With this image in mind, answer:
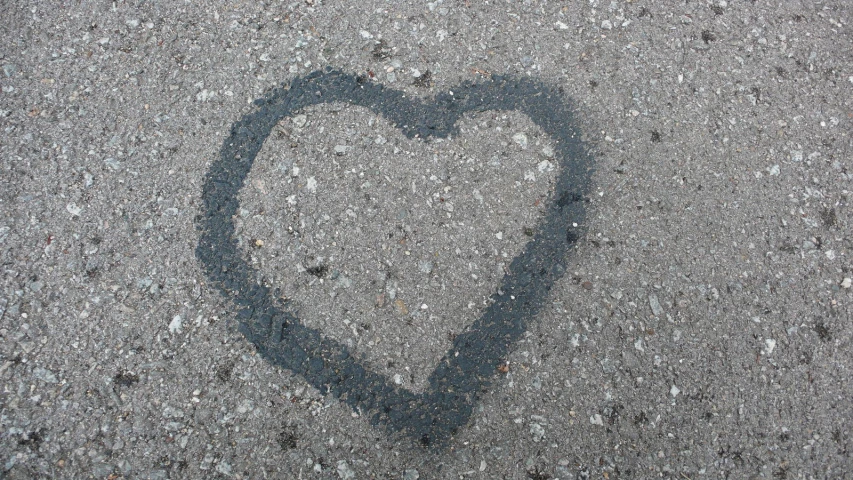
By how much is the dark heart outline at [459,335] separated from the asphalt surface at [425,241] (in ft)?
0.04

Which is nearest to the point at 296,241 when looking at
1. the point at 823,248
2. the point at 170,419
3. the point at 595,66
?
the point at 170,419

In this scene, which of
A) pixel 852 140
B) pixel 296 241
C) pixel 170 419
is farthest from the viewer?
pixel 852 140

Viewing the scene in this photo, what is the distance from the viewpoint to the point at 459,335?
7.23ft

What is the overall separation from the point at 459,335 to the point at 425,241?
1.33 ft

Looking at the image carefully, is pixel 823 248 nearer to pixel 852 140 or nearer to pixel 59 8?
pixel 852 140

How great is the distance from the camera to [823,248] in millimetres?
2342

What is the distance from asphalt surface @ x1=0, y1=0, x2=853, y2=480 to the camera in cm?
211

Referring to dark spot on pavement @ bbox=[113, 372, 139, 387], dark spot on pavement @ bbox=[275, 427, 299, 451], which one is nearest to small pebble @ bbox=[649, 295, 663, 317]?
dark spot on pavement @ bbox=[275, 427, 299, 451]

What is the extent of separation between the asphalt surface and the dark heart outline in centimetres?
1

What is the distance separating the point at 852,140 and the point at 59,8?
3.64 metres

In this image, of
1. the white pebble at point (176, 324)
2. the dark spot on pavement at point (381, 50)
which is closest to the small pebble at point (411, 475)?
the white pebble at point (176, 324)

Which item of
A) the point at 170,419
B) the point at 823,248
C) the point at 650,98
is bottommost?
the point at 170,419

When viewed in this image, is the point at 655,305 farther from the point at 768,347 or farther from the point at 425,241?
the point at 425,241

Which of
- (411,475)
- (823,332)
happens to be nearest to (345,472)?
(411,475)
